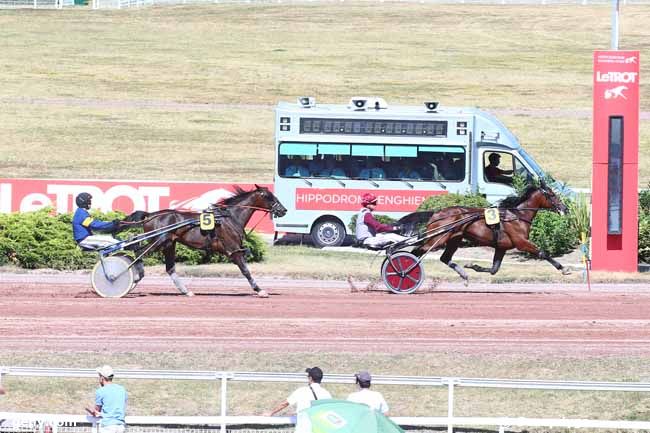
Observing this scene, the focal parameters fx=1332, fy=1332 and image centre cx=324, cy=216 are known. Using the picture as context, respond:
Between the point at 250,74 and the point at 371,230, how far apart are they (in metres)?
33.7

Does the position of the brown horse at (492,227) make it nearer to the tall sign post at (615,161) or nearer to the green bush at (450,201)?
the tall sign post at (615,161)

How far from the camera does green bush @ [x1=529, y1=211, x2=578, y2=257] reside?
25.0 meters

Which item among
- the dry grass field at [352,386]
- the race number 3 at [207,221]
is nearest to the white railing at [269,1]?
the race number 3 at [207,221]

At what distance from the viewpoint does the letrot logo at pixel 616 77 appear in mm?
22469

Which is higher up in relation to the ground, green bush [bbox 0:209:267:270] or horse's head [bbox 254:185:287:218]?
horse's head [bbox 254:185:287:218]

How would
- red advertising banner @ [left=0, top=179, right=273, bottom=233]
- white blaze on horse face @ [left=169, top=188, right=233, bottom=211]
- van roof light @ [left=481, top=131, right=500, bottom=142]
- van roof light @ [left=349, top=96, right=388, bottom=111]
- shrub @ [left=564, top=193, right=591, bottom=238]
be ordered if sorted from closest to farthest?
shrub @ [left=564, top=193, right=591, bottom=238], van roof light @ [left=481, top=131, right=500, bottom=142], white blaze on horse face @ [left=169, top=188, right=233, bottom=211], van roof light @ [left=349, top=96, right=388, bottom=111], red advertising banner @ [left=0, top=179, right=273, bottom=233]

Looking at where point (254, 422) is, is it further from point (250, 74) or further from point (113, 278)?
point (250, 74)

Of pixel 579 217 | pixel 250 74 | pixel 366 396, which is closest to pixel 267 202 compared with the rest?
pixel 579 217

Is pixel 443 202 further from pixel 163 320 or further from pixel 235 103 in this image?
pixel 235 103

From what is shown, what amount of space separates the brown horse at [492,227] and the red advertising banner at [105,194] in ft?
28.2

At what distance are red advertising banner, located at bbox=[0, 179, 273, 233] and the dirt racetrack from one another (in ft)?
20.1

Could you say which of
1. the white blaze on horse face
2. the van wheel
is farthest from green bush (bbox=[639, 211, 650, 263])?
the white blaze on horse face

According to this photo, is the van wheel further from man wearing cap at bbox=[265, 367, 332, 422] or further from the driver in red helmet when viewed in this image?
man wearing cap at bbox=[265, 367, 332, 422]

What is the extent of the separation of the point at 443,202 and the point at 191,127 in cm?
2020
